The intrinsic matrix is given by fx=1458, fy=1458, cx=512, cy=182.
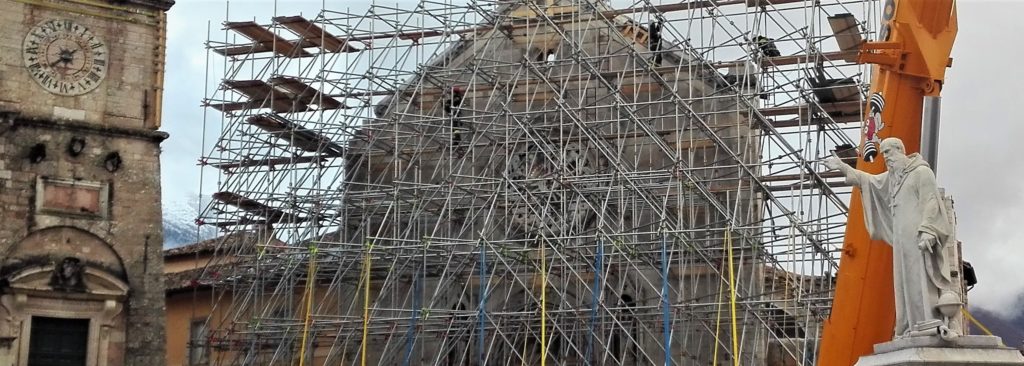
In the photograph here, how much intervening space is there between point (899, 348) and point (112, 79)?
20.6 metres

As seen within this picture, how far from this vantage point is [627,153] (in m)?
33.4

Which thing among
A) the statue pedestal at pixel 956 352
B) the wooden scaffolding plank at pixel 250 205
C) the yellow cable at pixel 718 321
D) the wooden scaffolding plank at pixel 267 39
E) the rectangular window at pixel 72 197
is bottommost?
the statue pedestal at pixel 956 352

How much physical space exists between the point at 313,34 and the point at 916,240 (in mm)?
25148

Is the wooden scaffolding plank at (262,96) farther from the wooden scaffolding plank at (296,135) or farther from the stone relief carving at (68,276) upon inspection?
the stone relief carving at (68,276)

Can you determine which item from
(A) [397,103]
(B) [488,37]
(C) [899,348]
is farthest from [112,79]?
(C) [899,348]

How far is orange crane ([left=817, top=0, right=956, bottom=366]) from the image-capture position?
18.9m

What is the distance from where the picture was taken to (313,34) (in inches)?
1416

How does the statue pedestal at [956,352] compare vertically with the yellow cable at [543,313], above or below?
below

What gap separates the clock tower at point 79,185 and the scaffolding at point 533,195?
4206mm

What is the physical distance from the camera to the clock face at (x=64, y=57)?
1128 inches

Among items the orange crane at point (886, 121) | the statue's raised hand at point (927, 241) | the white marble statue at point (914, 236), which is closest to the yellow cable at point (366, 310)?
the orange crane at point (886, 121)

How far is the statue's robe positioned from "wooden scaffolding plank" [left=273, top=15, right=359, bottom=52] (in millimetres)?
23640

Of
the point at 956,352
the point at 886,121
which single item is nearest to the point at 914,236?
the point at 956,352

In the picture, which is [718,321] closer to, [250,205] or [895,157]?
[250,205]
